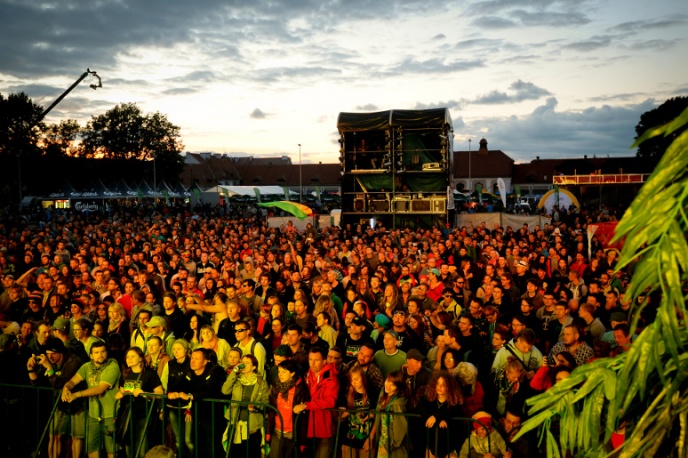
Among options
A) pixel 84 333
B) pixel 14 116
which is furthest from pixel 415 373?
pixel 14 116

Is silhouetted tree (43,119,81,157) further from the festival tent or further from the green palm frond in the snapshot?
the green palm frond

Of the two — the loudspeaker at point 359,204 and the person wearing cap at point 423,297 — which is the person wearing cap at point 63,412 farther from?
the loudspeaker at point 359,204

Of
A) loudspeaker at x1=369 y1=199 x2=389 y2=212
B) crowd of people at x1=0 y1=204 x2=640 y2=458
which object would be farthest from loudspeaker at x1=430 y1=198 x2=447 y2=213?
A: crowd of people at x1=0 y1=204 x2=640 y2=458

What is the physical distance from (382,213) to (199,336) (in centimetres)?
1518

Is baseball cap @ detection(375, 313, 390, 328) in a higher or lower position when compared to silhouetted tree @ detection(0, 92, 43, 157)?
lower

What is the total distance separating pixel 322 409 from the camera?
5.05 m

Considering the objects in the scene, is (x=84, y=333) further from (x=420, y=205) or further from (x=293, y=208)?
(x=420, y=205)

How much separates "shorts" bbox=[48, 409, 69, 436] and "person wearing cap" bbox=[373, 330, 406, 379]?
3013 millimetres

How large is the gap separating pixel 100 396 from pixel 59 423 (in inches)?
22.9

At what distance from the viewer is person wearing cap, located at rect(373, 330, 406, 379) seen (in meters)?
5.97

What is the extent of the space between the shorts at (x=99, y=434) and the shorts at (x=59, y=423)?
10.7 inches

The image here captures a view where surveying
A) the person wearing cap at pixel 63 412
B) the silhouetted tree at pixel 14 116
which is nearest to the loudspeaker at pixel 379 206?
the person wearing cap at pixel 63 412

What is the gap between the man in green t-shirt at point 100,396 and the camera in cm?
574

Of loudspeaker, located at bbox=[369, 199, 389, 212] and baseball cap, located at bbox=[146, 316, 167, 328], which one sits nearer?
baseball cap, located at bbox=[146, 316, 167, 328]
